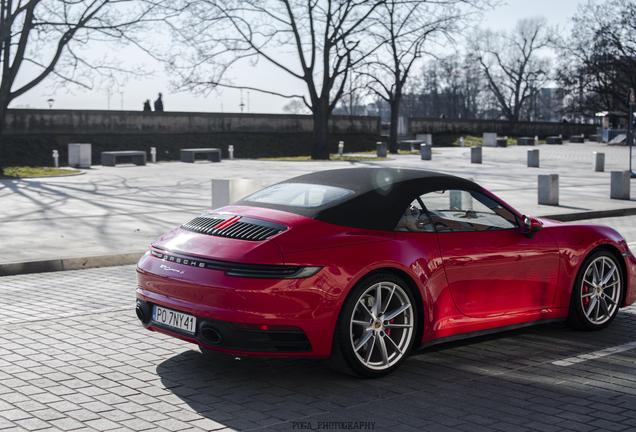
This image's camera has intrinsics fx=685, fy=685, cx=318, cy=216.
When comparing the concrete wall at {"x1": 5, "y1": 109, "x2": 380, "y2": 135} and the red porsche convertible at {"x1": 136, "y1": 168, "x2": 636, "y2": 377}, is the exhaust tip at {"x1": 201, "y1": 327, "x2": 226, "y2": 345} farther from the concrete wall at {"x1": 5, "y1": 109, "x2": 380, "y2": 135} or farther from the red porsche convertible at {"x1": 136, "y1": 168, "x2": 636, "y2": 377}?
the concrete wall at {"x1": 5, "y1": 109, "x2": 380, "y2": 135}

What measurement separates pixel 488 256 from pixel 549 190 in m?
12.0

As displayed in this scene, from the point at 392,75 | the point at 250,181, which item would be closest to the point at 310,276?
the point at 250,181

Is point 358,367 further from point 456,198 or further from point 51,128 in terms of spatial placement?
point 51,128

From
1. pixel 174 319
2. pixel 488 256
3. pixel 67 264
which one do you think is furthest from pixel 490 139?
pixel 174 319

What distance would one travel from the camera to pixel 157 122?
144ft

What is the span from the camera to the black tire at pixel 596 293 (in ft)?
18.7

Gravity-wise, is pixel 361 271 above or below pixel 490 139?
below

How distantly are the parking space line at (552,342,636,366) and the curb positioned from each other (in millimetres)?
6151

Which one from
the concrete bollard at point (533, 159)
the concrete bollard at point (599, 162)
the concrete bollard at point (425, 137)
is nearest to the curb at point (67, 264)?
the concrete bollard at point (599, 162)

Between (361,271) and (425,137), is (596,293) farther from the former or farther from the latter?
(425,137)

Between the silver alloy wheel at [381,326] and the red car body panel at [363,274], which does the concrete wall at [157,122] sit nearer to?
the red car body panel at [363,274]

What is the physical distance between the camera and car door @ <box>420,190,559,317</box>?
488 centimetres

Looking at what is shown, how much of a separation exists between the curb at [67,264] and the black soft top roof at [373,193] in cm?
458

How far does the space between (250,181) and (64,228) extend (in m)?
3.37
